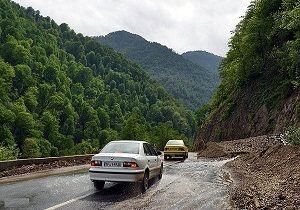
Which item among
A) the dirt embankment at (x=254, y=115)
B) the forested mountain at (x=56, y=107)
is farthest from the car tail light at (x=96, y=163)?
the forested mountain at (x=56, y=107)

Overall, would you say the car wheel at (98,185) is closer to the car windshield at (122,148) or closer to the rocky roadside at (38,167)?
the car windshield at (122,148)

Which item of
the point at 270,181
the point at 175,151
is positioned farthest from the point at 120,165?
the point at 175,151

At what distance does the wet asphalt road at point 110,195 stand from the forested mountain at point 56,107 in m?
49.0

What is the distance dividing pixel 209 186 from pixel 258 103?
33.7 metres

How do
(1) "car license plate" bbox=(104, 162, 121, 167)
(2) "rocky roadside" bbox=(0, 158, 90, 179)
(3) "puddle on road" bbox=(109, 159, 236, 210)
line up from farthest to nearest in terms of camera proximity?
(2) "rocky roadside" bbox=(0, 158, 90, 179) < (1) "car license plate" bbox=(104, 162, 121, 167) < (3) "puddle on road" bbox=(109, 159, 236, 210)

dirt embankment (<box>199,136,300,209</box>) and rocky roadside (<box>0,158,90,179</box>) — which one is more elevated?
dirt embankment (<box>199,136,300,209</box>)

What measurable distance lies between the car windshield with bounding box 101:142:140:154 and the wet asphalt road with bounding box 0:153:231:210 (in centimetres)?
117

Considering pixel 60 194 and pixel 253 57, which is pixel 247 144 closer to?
pixel 253 57

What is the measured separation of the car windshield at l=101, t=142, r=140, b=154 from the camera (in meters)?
12.7

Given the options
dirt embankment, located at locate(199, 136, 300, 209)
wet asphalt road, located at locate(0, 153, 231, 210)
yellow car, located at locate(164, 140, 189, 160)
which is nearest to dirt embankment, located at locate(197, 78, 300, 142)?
yellow car, located at locate(164, 140, 189, 160)

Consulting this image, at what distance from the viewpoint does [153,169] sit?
46.4 ft

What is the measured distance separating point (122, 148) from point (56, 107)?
383 ft

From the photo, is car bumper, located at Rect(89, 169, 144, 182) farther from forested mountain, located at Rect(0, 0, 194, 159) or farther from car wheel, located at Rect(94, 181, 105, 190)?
forested mountain, located at Rect(0, 0, 194, 159)

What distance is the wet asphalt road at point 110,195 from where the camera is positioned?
9.62m
